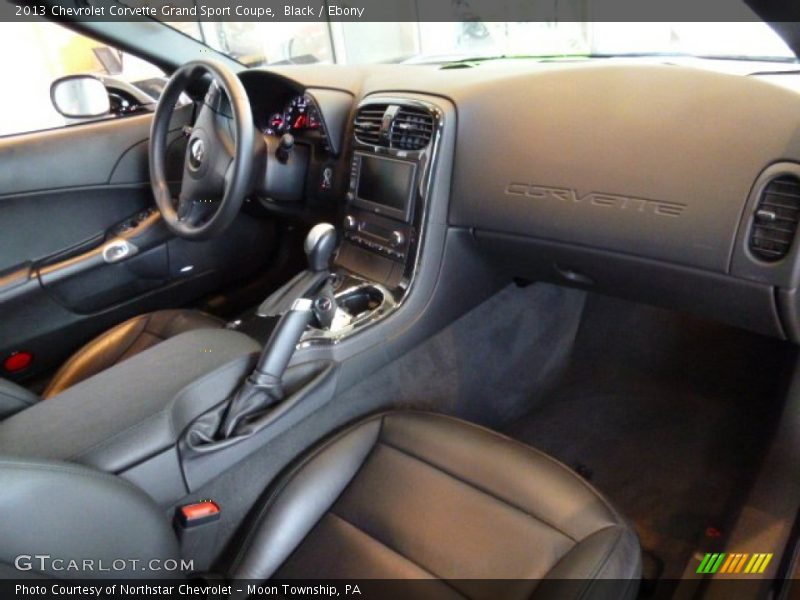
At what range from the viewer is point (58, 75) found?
205 cm

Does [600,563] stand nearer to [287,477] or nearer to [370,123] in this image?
[287,477]

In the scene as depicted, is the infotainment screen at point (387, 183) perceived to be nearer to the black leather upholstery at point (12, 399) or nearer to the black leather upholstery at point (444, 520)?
the black leather upholstery at point (444, 520)

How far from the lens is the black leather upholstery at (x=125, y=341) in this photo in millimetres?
1531

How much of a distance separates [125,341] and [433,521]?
3.11 feet

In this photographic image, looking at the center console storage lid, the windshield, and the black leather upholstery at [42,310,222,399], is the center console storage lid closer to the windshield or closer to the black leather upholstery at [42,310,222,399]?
the black leather upholstery at [42,310,222,399]

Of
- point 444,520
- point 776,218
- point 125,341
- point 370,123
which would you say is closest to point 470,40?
point 370,123

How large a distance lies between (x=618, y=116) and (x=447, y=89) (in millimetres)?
393

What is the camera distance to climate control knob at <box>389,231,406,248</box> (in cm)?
141

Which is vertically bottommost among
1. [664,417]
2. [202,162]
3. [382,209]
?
[664,417]

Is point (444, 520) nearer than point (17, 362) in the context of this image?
Yes

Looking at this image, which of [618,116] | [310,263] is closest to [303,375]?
[310,263]

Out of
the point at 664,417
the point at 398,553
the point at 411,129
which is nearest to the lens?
the point at 398,553

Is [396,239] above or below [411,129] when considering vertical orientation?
below

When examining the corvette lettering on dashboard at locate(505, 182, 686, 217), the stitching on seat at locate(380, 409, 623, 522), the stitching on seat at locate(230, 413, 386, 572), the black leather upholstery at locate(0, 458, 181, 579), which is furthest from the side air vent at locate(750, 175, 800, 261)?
the black leather upholstery at locate(0, 458, 181, 579)
